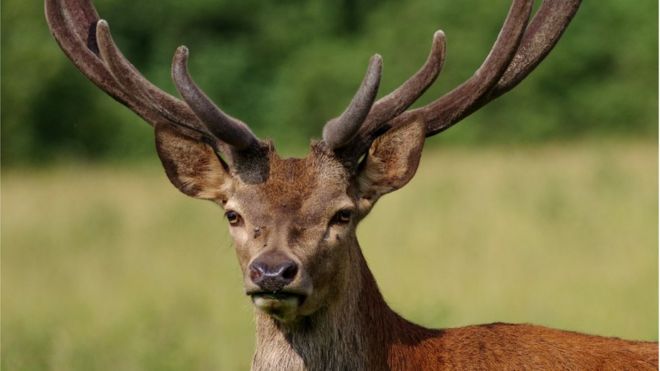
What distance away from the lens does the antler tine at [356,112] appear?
5547 millimetres

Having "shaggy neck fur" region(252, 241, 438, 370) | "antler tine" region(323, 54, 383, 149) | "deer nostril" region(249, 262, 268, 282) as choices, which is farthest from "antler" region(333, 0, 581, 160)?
"deer nostril" region(249, 262, 268, 282)

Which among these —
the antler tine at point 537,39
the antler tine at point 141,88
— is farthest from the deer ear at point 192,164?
the antler tine at point 537,39

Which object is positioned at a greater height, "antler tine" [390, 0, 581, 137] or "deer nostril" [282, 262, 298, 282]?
"antler tine" [390, 0, 581, 137]

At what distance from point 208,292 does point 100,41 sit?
20.5 feet

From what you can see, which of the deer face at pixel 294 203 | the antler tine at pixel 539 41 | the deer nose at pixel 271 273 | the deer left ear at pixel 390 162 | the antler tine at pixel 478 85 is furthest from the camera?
the antler tine at pixel 539 41

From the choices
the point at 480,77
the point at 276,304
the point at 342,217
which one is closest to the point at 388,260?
the point at 480,77

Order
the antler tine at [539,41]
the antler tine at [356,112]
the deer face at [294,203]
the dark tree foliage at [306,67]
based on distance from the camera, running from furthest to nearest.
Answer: the dark tree foliage at [306,67] < the antler tine at [539,41] < the antler tine at [356,112] < the deer face at [294,203]

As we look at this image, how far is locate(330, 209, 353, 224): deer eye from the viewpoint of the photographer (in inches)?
219

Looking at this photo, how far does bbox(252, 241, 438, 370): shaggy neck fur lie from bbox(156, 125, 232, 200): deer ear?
0.63 m

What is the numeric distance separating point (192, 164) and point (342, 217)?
0.73 meters

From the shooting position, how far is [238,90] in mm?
31188

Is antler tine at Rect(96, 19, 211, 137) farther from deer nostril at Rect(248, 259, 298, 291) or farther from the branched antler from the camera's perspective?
deer nostril at Rect(248, 259, 298, 291)

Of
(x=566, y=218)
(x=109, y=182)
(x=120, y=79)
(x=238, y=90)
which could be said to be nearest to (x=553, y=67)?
(x=238, y=90)

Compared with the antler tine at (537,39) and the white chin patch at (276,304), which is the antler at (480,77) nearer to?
the antler tine at (537,39)
